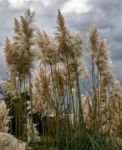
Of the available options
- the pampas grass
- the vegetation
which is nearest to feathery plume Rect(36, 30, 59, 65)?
the vegetation

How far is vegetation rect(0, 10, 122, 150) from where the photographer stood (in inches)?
259

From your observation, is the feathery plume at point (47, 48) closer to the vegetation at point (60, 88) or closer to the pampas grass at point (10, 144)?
the vegetation at point (60, 88)

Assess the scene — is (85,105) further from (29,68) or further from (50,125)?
(29,68)

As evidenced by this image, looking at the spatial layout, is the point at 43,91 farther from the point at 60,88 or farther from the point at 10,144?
the point at 10,144

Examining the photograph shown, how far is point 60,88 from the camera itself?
23.7 ft

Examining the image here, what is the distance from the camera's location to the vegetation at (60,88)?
21.6 feet

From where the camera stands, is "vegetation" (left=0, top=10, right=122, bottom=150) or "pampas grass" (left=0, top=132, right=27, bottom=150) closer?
"pampas grass" (left=0, top=132, right=27, bottom=150)

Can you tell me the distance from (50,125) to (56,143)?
0.83 m

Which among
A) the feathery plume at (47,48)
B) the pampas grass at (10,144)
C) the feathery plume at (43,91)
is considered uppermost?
the feathery plume at (47,48)

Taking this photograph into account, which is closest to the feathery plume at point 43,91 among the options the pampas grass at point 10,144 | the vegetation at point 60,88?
the vegetation at point 60,88

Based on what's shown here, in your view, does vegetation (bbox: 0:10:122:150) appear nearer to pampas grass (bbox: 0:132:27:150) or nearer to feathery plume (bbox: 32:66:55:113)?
feathery plume (bbox: 32:66:55:113)

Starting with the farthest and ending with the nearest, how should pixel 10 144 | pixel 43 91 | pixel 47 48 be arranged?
pixel 43 91 < pixel 47 48 < pixel 10 144

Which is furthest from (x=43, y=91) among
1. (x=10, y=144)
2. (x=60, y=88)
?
(x=10, y=144)

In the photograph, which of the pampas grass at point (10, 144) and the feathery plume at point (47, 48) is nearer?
the pampas grass at point (10, 144)
